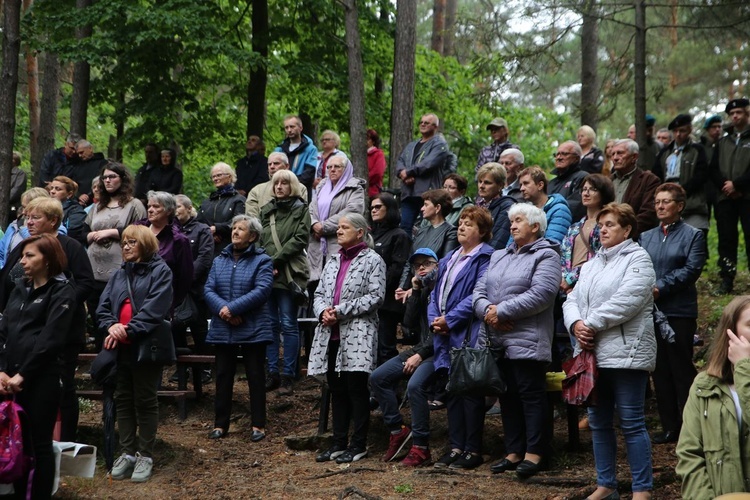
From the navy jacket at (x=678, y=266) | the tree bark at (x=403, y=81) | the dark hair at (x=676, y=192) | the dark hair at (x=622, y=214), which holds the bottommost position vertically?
the navy jacket at (x=678, y=266)

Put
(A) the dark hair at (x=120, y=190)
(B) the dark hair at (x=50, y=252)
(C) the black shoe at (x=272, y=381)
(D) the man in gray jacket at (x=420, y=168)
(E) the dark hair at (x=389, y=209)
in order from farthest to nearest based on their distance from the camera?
(D) the man in gray jacket at (x=420, y=168) < (C) the black shoe at (x=272, y=381) < (A) the dark hair at (x=120, y=190) < (E) the dark hair at (x=389, y=209) < (B) the dark hair at (x=50, y=252)

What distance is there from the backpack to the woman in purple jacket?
318cm

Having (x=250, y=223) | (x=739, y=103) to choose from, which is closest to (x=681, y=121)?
(x=739, y=103)

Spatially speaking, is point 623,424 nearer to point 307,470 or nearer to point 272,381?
point 307,470

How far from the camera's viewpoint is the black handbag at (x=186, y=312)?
949cm

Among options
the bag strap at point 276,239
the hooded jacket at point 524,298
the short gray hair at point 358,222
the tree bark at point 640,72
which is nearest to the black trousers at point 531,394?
the hooded jacket at point 524,298

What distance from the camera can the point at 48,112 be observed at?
18.8 metres

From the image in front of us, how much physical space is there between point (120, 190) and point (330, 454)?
3645mm

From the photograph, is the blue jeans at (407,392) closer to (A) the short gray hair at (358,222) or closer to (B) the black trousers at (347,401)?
(B) the black trousers at (347,401)

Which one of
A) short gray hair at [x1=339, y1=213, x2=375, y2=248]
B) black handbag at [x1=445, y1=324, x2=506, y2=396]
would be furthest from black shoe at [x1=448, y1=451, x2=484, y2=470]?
short gray hair at [x1=339, y1=213, x2=375, y2=248]

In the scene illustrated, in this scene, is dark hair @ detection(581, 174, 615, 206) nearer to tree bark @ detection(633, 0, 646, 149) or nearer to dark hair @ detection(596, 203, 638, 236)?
dark hair @ detection(596, 203, 638, 236)

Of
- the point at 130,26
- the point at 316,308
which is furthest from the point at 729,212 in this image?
the point at 130,26

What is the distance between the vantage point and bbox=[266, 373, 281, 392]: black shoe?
977cm

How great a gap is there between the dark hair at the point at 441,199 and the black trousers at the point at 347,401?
5.43ft
